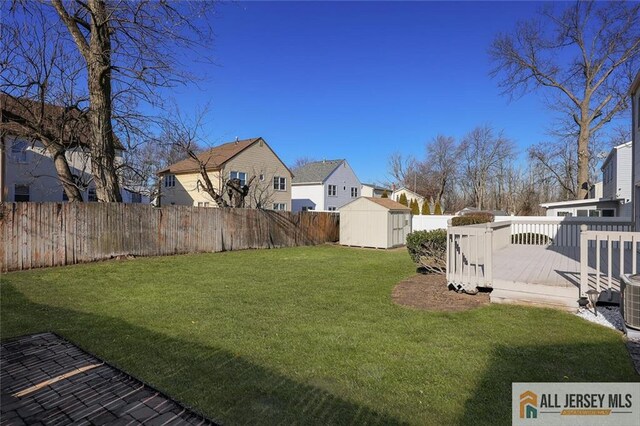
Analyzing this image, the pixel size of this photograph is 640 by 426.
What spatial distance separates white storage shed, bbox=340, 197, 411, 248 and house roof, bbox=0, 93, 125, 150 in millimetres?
11650

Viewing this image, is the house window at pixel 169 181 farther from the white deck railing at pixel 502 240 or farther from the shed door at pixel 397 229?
the white deck railing at pixel 502 240

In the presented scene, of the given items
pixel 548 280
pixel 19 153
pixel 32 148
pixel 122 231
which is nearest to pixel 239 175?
pixel 19 153

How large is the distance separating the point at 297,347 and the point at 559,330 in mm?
3278

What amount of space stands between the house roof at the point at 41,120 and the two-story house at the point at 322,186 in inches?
867

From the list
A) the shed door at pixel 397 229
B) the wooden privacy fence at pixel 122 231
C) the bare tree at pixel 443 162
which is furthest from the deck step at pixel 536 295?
the bare tree at pixel 443 162

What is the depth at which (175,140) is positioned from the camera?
16422mm

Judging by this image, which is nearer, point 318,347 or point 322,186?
point 318,347

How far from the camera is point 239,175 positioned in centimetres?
2636

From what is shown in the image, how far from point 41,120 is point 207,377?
12.0 meters

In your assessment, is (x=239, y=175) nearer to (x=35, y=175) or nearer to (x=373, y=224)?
(x=35, y=175)

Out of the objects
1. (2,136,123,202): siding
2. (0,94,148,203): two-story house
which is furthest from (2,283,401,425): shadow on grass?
(2,136,123,202): siding

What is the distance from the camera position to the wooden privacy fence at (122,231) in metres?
9.84

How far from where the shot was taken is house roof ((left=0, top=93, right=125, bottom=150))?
11.3 meters

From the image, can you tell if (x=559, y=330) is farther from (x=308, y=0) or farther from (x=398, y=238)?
(x=398, y=238)
